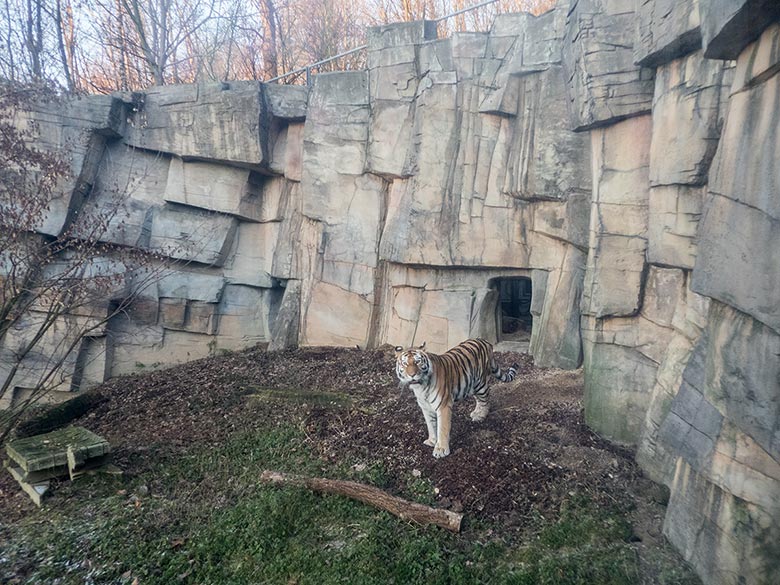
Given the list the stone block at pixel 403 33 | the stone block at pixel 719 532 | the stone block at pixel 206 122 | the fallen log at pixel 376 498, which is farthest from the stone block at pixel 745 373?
the stone block at pixel 206 122

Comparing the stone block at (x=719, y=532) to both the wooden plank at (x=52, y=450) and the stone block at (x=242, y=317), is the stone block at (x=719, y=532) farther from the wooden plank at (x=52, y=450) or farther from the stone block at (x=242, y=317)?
the stone block at (x=242, y=317)

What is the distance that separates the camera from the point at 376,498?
4660 millimetres

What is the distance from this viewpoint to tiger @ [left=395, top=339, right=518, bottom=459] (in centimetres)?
529

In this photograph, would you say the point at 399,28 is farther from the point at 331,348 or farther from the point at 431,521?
the point at 431,521

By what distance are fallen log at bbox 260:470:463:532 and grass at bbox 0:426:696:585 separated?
78 millimetres

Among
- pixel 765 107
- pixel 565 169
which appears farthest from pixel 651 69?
pixel 765 107

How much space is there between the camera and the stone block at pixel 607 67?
5.97 metres

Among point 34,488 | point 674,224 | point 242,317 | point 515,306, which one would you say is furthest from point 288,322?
point 674,224

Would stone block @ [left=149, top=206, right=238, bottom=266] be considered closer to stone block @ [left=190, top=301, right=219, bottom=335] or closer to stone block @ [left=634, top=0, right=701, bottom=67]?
stone block @ [left=190, top=301, right=219, bottom=335]

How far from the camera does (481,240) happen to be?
9281mm

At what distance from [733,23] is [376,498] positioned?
4.28 metres

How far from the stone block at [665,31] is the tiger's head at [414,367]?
3752 mm

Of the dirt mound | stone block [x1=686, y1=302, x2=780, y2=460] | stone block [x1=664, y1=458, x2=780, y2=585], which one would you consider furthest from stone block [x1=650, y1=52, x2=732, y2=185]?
the dirt mound

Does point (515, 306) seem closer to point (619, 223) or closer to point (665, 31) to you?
point (619, 223)
